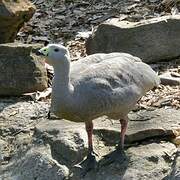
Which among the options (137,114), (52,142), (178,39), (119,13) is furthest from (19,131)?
(119,13)

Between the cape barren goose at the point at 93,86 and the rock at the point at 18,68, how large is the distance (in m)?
1.30

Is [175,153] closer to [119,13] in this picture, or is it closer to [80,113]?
[80,113]

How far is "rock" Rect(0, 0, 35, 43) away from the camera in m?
5.34

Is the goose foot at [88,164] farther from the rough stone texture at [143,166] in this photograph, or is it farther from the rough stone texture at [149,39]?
the rough stone texture at [149,39]

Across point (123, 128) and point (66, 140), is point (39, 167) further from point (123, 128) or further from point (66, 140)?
point (123, 128)

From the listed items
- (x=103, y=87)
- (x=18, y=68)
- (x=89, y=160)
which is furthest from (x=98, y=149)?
(x=18, y=68)

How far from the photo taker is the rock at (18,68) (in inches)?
200

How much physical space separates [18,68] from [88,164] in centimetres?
151

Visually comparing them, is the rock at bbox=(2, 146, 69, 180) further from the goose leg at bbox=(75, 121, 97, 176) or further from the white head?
the white head

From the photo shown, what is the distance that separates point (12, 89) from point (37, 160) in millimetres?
1200

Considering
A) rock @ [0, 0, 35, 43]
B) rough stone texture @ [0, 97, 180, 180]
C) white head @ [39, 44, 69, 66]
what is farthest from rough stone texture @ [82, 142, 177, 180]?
rock @ [0, 0, 35, 43]

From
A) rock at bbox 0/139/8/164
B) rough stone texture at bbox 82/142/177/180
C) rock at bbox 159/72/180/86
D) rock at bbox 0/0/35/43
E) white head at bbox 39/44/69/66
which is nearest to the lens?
white head at bbox 39/44/69/66

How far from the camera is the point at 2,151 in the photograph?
14.4ft

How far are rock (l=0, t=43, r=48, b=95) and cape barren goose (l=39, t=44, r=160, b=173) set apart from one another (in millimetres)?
1296
